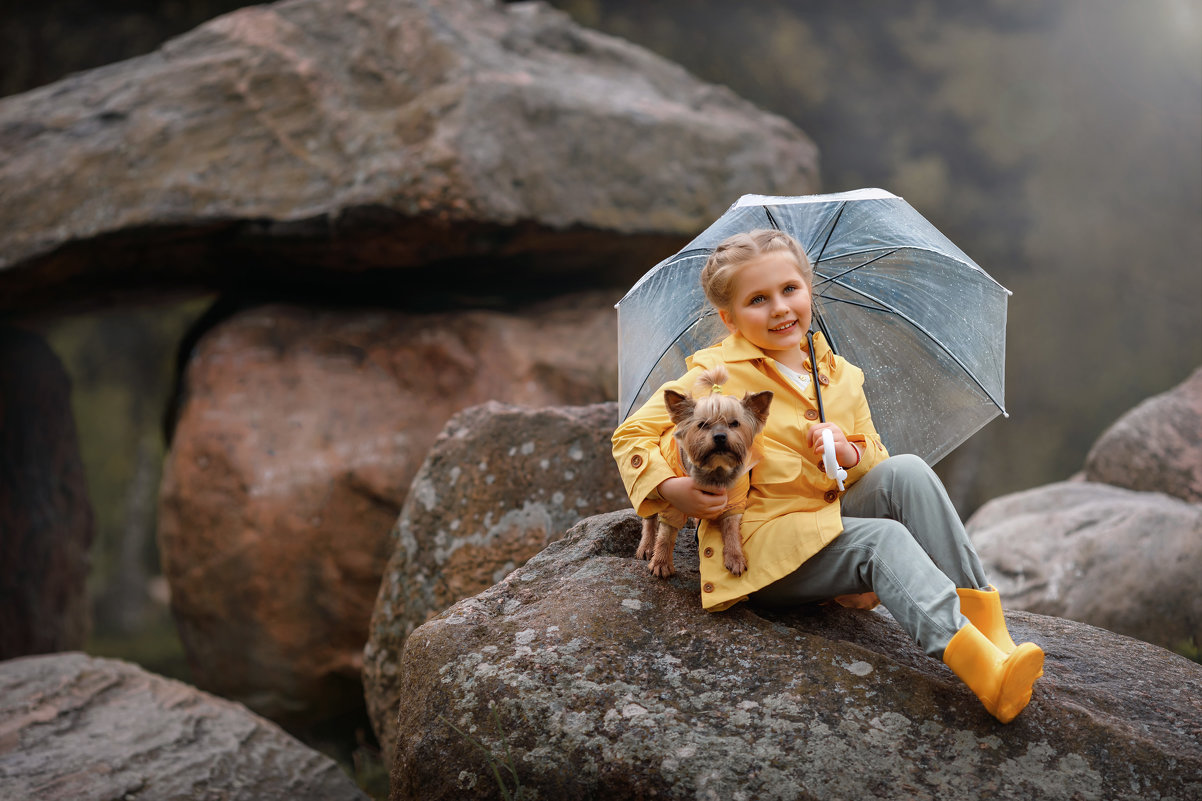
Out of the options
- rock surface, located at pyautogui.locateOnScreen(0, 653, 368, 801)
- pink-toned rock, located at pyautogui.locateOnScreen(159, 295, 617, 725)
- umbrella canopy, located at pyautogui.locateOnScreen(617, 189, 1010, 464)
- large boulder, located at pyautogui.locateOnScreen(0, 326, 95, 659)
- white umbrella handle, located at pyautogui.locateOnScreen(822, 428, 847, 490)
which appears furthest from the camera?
large boulder, located at pyautogui.locateOnScreen(0, 326, 95, 659)

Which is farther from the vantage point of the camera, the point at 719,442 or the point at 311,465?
the point at 311,465

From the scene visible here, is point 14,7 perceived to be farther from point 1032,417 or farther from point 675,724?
point 1032,417

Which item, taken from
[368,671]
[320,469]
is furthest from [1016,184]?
[368,671]

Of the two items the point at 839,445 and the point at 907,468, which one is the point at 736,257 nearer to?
the point at 839,445

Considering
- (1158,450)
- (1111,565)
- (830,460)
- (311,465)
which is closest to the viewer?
(830,460)

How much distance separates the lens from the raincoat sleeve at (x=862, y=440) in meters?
2.24

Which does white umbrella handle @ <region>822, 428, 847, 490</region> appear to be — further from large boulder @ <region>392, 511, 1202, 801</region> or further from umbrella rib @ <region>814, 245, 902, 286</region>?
umbrella rib @ <region>814, 245, 902, 286</region>

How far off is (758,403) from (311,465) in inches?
142

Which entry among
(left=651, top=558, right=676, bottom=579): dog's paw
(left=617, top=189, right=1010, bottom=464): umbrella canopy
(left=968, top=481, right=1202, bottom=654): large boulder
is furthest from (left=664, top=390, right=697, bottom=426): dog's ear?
(left=968, top=481, right=1202, bottom=654): large boulder

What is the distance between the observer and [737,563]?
2072mm

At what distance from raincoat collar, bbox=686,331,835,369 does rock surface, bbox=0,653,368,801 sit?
237 cm

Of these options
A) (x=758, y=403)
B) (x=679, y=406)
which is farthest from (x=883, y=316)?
(x=679, y=406)

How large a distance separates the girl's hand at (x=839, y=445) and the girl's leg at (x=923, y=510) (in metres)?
0.09

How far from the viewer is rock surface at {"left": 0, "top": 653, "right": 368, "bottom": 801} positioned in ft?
10.8
